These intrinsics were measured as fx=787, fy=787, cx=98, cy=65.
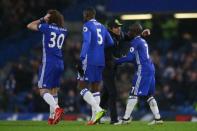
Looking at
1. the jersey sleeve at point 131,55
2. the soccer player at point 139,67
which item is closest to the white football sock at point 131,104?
the soccer player at point 139,67

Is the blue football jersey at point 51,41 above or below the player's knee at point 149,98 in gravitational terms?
above

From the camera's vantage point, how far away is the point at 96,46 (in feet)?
54.0

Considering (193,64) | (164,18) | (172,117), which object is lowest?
(172,117)

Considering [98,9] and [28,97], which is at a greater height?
[98,9]

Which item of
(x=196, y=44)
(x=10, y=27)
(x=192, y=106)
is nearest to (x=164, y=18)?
(x=196, y=44)

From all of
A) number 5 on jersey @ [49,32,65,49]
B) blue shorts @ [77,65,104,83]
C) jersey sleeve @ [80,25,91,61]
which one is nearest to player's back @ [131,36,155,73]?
blue shorts @ [77,65,104,83]

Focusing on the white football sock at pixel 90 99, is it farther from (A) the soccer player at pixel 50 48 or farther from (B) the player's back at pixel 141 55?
(B) the player's back at pixel 141 55

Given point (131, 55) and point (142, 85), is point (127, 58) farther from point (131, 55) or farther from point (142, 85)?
point (142, 85)

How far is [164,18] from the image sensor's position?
28078mm

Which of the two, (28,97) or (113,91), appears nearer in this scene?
(113,91)

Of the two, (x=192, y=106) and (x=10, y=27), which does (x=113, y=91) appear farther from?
(x=10, y=27)

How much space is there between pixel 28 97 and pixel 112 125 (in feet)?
34.5

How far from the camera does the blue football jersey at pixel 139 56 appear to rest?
16.7 m

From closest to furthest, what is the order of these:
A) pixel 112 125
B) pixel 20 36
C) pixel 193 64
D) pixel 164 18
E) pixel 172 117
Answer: pixel 112 125 < pixel 172 117 < pixel 193 64 < pixel 164 18 < pixel 20 36
